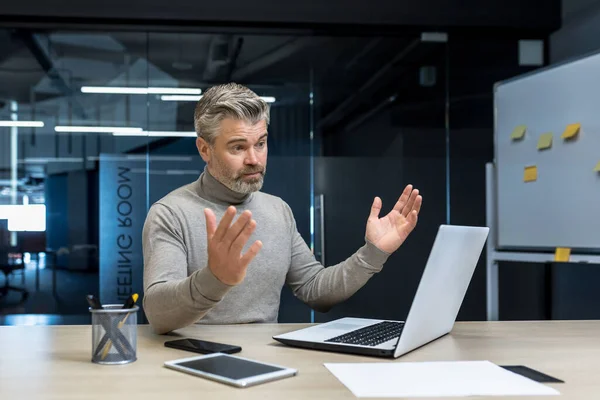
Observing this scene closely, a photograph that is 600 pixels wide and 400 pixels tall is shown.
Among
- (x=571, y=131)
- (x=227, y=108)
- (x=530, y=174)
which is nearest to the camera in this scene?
(x=227, y=108)

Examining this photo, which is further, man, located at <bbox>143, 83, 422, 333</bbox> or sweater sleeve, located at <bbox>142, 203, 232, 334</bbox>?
man, located at <bbox>143, 83, 422, 333</bbox>

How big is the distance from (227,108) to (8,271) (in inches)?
105

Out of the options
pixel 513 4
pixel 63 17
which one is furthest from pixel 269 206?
pixel 513 4

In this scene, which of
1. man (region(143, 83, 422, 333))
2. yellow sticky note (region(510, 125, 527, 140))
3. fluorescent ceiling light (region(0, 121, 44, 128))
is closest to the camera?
man (region(143, 83, 422, 333))

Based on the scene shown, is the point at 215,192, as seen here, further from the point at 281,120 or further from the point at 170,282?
the point at 281,120

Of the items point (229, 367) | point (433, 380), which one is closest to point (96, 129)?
point (229, 367)

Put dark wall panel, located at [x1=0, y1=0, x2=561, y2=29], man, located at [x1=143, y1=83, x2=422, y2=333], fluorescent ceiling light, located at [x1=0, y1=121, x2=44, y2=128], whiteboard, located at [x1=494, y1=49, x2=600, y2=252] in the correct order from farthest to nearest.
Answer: fluorescent ceiling light, located at [x1=0, y1=121, x2=44, y2=128] → dark wall panel, located at [x1=0, y1=0, x2=561, y2=29] → whiteboard, located at [x1=494, y1=49, x2=600, y2=252] → man, located at [x1=143, y1=83, x2=422, y2=333]

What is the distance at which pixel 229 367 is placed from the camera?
1051 mm

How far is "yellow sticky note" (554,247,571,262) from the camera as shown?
296cm

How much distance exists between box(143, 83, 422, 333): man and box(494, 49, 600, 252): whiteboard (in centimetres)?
162

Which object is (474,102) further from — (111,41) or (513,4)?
(111,41)

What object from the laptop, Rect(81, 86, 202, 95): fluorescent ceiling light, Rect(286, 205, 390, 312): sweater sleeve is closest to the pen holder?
the laptop

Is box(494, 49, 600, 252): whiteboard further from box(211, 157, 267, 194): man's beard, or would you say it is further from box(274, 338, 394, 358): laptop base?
box(274, 338, 394, 358): laptop base

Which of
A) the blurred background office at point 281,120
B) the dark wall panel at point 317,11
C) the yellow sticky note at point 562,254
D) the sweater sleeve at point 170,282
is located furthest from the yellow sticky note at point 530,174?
the sweater sleeve at point 170,282
